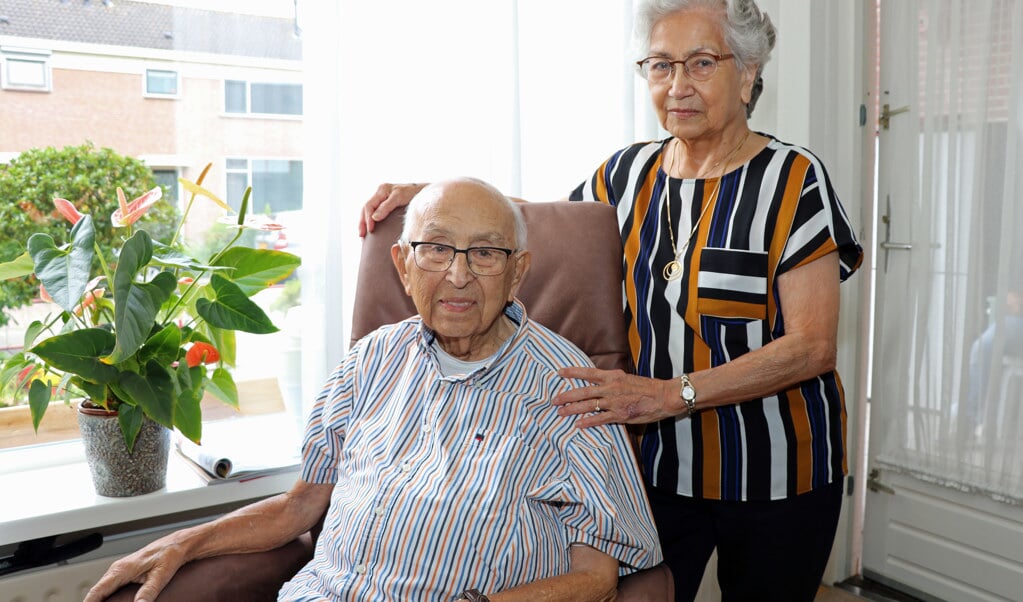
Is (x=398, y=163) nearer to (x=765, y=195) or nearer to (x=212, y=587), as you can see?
(x=765, y=195)

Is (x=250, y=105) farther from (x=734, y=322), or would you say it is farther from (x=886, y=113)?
(x=886, y=113)

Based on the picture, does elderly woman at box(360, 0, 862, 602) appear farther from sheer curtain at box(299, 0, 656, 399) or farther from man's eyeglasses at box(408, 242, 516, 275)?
sheer curtain at box(299, 0, 656, 399)

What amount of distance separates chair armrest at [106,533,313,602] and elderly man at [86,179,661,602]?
18mm

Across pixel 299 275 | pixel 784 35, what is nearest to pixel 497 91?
pixel 299 275

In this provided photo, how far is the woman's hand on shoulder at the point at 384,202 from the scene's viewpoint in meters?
1.69

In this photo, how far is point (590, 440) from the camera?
54.7 inches

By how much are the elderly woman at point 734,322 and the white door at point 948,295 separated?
112 cm

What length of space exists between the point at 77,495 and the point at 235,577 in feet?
2.10

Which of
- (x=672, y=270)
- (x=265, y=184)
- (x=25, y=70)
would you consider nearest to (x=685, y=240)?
(x=672, y=270)

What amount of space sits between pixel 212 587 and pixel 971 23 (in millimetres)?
2402

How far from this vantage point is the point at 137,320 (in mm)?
1557

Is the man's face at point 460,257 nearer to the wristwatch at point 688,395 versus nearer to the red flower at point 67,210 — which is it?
the wristwatch at point 688,395

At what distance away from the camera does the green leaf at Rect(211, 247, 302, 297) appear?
1808 mm

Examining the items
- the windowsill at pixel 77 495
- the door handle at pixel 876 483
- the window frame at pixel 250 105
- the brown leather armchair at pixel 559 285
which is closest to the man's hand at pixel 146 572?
the brown leather armchair at pixel 559 285
